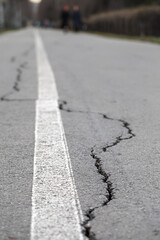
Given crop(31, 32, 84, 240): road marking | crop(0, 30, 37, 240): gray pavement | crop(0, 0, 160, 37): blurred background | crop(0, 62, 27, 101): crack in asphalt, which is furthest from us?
crop(0, 0, 160, 37): blurred background

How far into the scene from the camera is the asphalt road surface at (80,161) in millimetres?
2254

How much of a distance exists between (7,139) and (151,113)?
1569 mm

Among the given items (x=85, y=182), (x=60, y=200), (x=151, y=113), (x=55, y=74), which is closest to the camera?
(x=60, y=200)

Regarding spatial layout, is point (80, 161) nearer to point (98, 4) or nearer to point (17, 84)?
point (17, 84)

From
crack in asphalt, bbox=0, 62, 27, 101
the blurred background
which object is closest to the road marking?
crack in asphalt, bbox=0, 62, 27, 101

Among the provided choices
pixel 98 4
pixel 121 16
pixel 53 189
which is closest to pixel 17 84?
pixel 53 189

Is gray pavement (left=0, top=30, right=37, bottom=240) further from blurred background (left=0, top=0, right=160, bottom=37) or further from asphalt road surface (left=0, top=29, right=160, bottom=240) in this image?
blurred background (left=0, top=0, right=160, bottom=37)

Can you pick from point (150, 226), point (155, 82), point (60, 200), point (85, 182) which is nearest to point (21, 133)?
point (85, 182)

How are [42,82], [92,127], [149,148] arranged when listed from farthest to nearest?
[42,82] < [92,127] < [149,148]

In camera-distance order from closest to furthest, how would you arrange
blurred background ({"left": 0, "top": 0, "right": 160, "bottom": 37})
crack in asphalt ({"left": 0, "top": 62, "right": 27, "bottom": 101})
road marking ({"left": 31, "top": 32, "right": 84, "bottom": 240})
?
road marking ({"left": 31, "top": 32, "right": 84, "bottom": 240}) → crack in asphalt ({"left": 0, "top": 62, "right": 27, "bottom": 101}) → blurred background ({"left": 0, "top": 0, "right": 160, "bottom": 37})

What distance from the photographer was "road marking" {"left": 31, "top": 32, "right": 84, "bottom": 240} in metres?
2.18

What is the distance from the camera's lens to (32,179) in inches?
113

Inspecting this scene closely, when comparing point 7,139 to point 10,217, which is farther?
point 7,139

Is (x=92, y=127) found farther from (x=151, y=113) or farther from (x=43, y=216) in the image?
(x=43, y=216)
